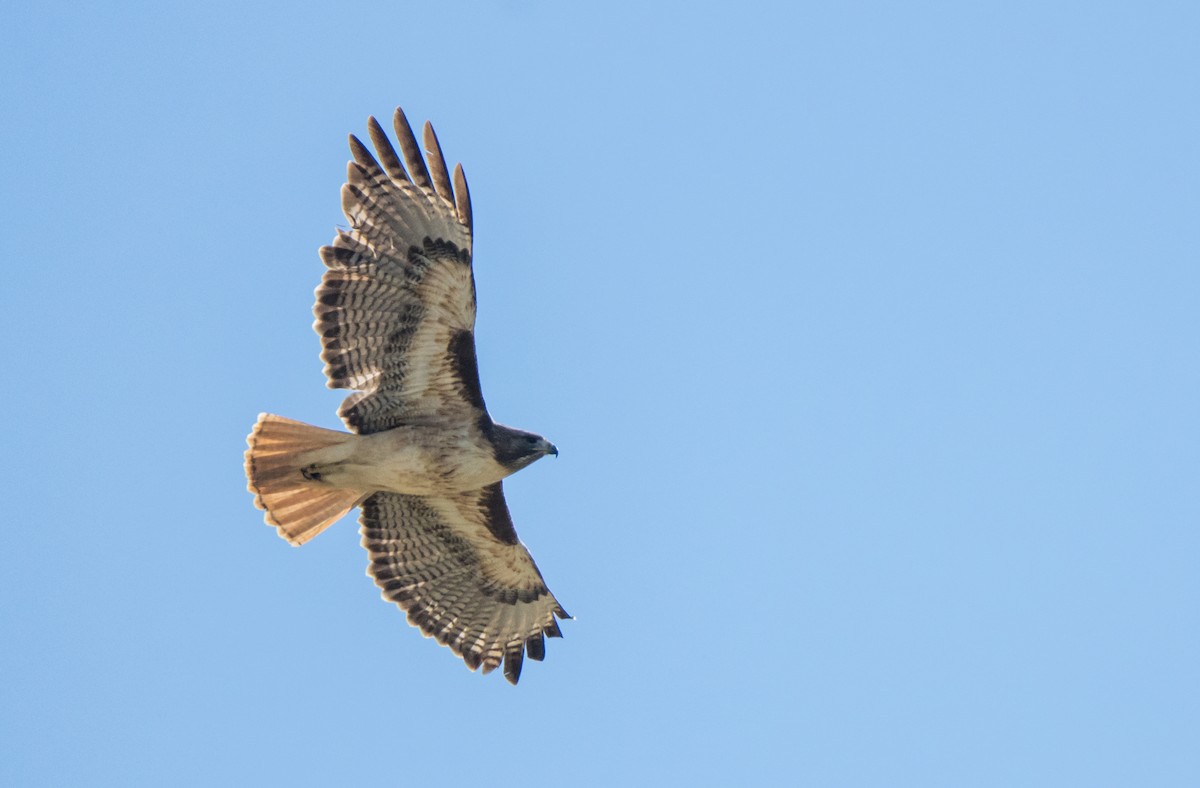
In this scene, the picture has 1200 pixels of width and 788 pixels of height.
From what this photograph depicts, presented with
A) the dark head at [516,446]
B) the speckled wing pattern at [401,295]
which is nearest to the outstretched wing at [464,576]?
the dark head at [516,446]

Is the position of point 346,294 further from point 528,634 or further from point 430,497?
point 528,634

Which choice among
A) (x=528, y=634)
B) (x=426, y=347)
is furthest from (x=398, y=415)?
(x=528, y=634)

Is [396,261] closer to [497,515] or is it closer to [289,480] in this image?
[289,480]

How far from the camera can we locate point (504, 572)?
44.1 ft

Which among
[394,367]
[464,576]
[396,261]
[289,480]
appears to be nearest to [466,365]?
[394,367]

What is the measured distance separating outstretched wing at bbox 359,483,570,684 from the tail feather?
0.73 m

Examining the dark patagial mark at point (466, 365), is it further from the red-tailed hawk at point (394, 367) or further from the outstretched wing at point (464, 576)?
the outstretched wing at point (464, 576)

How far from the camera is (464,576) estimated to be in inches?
530

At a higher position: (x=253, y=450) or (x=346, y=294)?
(x=346, y=294)

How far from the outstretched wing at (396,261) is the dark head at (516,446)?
2.19 ft

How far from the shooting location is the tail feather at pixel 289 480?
11.9m

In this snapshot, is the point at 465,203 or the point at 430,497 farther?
the point at 430,497

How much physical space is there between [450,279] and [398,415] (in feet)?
3.45

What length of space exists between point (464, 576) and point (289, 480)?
6.42 ft
